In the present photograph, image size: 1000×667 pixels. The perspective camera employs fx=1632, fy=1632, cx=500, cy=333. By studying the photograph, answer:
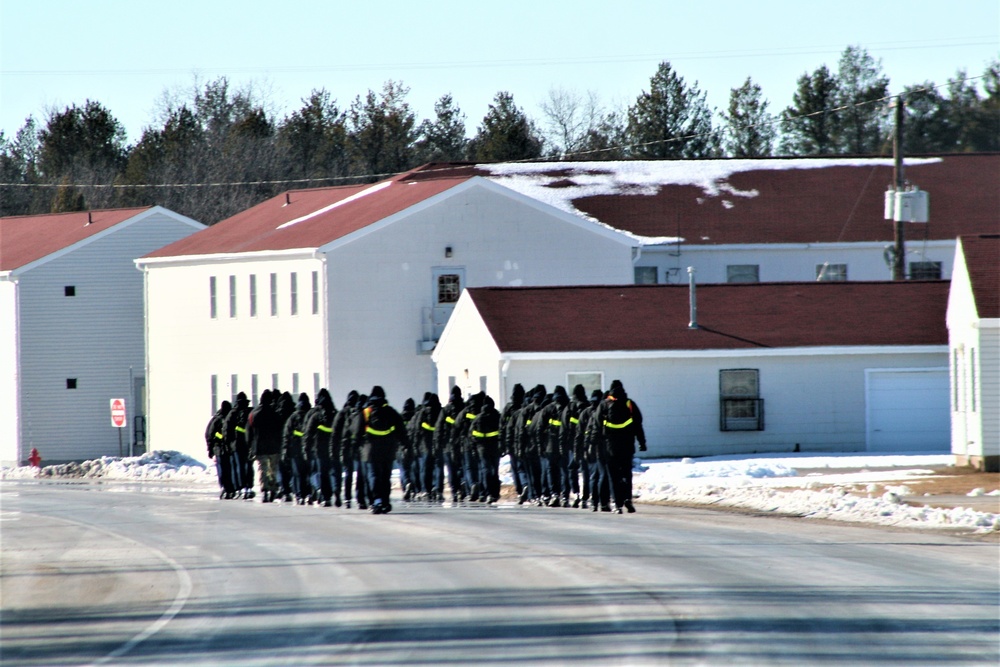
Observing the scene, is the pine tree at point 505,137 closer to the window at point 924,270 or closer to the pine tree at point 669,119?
the pine tree at point 669,119

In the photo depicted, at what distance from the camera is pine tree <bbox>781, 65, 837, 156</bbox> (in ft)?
291

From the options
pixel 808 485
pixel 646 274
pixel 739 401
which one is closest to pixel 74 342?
pixel 646 274

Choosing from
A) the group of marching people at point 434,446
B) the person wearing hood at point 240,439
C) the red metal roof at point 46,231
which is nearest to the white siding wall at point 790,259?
the red metal roof at point 46,231

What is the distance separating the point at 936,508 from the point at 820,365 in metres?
15.4

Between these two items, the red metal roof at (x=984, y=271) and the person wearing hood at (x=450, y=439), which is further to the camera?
the red metal roof at (x=984, y=271)

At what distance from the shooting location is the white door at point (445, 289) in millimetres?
45219

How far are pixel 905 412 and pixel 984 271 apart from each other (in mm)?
7130

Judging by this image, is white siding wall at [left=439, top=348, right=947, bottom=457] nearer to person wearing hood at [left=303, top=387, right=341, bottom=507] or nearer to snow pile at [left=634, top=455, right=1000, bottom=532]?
snow pile at [left=634, top=455, right=1000, bottom=532]

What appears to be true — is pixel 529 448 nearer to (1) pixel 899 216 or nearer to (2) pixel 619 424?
(2) pixel 619 424

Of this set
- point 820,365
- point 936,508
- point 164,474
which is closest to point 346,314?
point 164,474

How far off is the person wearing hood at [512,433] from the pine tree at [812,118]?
6366cm

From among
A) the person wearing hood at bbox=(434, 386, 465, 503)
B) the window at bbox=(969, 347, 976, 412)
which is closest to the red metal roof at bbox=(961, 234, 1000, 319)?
the window at bbox=(969, 347, 976, 412)

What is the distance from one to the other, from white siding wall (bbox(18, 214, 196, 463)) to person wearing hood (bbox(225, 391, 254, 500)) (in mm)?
28066

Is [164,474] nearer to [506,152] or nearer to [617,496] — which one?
[617,496]
